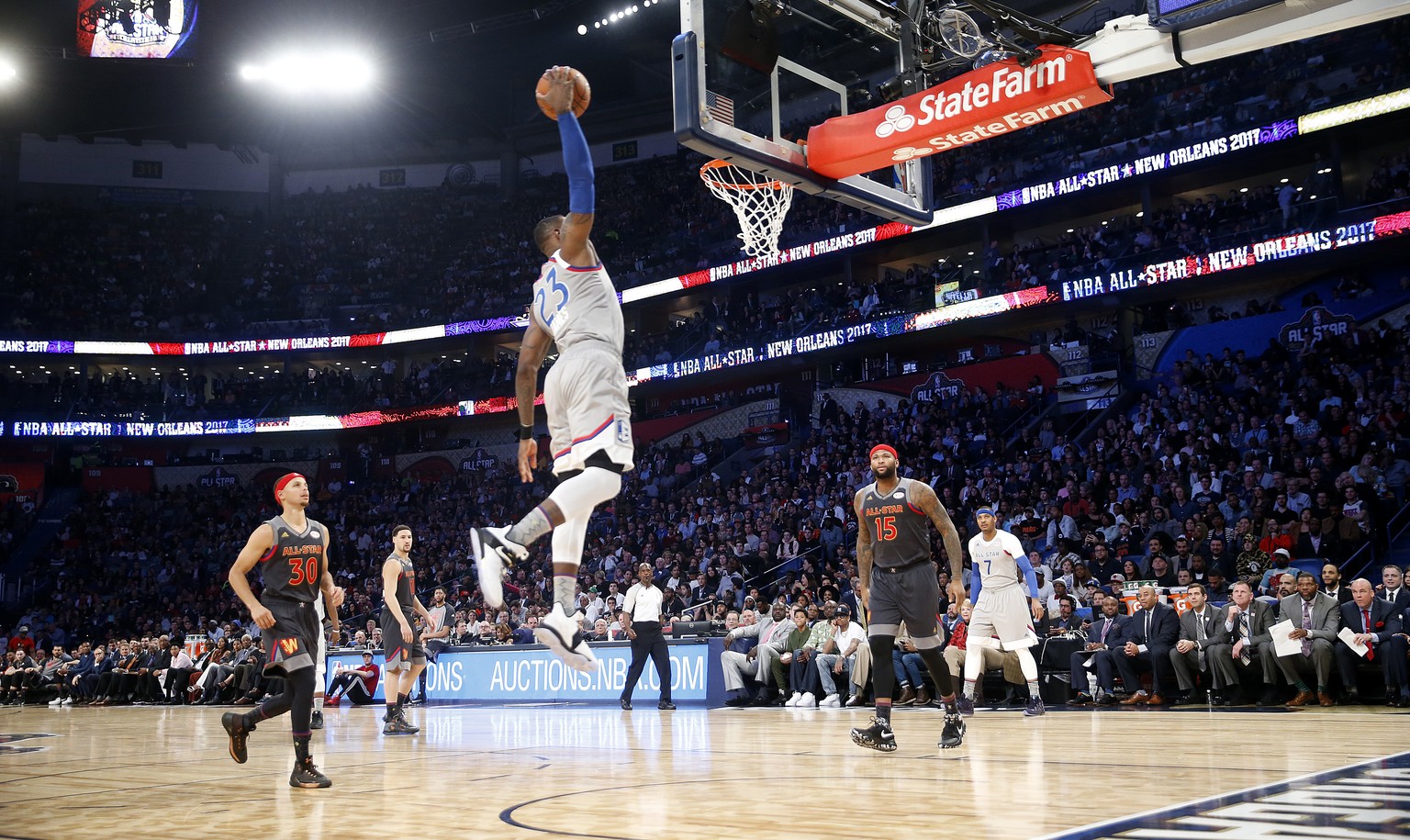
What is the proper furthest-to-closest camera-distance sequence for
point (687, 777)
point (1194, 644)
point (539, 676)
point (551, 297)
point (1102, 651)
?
1. point (539, 676)
2. point (1102, 651)
3. point (1194, 644)
4. point (687, 777)
5. point (551, 297)

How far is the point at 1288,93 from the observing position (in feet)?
74.4

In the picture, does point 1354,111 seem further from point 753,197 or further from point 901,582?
point 901,582

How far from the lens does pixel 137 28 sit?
3284 centimetres

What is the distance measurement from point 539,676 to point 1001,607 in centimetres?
784

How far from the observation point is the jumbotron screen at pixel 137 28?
32.7 metres

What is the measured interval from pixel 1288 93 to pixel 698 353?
587 inches

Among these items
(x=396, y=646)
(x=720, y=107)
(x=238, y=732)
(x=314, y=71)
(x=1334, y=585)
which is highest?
(x=314, y=71)

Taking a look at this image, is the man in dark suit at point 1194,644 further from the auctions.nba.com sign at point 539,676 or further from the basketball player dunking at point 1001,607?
the auctions.nba.com sign at point 539,676

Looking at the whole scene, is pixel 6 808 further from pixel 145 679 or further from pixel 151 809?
pixel 145 679

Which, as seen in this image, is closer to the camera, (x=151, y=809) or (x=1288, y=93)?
(x=151, y=809)

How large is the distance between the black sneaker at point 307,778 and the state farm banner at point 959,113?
563cm

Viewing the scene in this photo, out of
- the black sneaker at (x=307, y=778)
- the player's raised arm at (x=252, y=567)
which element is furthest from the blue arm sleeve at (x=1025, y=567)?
the player's raised arm at (x=252, y=567)

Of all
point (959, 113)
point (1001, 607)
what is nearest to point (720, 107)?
point (959, 113)

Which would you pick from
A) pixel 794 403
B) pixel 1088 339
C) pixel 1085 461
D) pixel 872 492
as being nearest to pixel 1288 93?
pixel 1088 339
